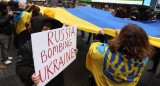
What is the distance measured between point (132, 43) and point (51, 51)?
2.37 ft

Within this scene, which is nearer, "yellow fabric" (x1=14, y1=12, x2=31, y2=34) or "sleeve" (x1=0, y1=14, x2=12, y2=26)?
"sleeve" (x1=0, y1=14, x2=12, y2=26)

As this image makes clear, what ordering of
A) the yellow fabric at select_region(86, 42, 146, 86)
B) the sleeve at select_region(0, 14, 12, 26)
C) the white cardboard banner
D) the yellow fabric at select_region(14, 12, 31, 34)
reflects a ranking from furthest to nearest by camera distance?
the yellow fabric at select_region(14, 12, 31, 34) → the sleeve at select_region(0, 14, 12, 26) → the yellow fabric at select_region(86, 42, 146, 86) → the white cardboard banner

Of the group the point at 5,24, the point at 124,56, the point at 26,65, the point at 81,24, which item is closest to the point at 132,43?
the point at 124,56

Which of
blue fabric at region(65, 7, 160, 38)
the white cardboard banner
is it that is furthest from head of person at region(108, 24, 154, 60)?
blue fabric at region(65, 7, 160, 38)

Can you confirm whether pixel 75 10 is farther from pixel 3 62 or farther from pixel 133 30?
pixel 133 30

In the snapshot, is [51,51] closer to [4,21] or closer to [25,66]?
[25,66]

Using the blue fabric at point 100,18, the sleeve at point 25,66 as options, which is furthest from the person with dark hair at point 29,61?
the blue fabric at point 100,18

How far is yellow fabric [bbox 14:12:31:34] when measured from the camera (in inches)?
117

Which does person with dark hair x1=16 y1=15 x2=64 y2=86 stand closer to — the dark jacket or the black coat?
the black coat

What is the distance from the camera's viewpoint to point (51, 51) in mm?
1128

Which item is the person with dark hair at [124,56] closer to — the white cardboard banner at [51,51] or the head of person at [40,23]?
the white cardboard banner at [51,51]

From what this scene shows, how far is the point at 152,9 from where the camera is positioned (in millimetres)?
6086

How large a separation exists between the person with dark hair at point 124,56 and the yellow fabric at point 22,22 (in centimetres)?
246

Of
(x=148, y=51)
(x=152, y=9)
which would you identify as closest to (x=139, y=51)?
(x=148, y=51)
